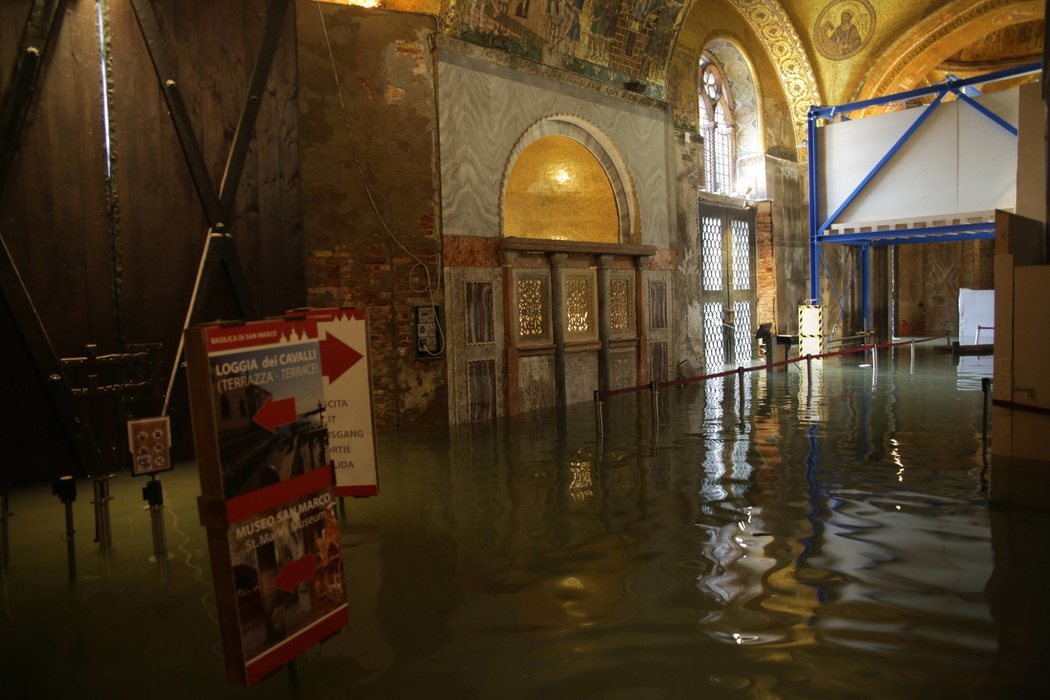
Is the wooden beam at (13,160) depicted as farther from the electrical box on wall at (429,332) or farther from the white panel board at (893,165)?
the white panel board at (893,165)

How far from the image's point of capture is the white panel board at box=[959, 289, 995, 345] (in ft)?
68.9

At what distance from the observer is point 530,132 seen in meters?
11.9

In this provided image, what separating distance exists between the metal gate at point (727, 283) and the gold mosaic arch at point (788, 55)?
2.95 m

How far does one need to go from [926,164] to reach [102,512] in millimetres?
16930

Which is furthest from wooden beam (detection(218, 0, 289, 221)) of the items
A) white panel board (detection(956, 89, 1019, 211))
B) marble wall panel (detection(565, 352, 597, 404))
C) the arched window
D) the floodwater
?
white panel board (detection(956, 89, 1019, 211))

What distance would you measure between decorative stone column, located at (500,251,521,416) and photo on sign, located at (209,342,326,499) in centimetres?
808

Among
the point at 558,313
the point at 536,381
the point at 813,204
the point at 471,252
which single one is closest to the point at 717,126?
the point at 813,204

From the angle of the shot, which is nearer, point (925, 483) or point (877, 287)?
point (925, 483)

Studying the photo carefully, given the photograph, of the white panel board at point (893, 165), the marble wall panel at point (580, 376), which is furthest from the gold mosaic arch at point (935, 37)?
the marble wall panel at point (580, 376)

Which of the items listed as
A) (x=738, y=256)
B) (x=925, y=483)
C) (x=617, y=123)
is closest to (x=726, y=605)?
(x=925, y=483)

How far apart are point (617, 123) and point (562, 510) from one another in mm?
9032

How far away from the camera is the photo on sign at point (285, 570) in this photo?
291cm

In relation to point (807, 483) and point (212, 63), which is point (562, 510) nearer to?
point (807, 483)

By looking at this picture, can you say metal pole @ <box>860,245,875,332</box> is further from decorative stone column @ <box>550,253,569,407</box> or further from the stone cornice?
decorative stone column @ <box>550,253,569,407</box>
